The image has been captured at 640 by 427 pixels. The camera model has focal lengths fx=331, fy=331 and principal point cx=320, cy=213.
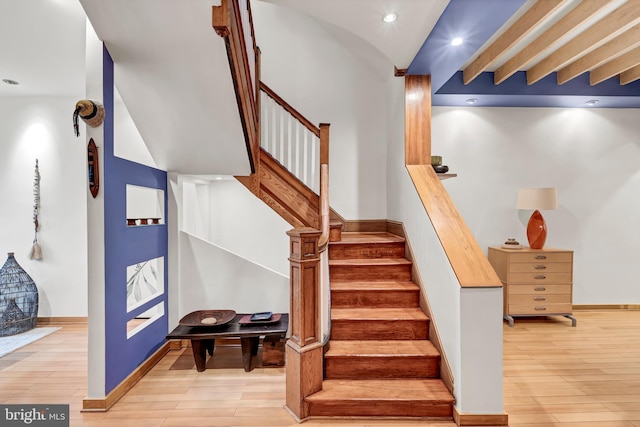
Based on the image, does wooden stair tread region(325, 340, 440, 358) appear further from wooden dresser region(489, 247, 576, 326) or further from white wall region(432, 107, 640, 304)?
white wall region(432, 107, 640, 304)

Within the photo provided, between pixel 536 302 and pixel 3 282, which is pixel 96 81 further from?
pixel 536 302

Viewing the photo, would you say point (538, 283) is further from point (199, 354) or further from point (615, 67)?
point (199, 354)

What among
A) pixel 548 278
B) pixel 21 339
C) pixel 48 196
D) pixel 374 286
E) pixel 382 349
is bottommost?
pixel 21 339

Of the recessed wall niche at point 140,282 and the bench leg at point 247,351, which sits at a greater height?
the recessed wall niche at point 140,282

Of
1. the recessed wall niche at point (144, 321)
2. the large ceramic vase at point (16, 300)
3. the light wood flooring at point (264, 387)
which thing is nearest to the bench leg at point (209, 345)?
the light wood flooring at point (264, 387)

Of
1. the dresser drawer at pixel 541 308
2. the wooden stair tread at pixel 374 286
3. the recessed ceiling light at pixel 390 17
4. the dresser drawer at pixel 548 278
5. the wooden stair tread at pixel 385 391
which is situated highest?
the recessed ceiling light at pixel 390 17

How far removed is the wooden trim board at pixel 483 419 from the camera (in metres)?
2.11

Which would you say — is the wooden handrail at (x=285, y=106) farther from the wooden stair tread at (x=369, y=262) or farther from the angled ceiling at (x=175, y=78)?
the wooden stair tread at (x=369, y=262)

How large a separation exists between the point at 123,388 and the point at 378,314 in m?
2.09

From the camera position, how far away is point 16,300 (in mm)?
3801

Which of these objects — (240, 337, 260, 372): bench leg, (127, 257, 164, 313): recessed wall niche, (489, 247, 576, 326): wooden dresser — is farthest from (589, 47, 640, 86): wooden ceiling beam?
(127, 257, 164, 313): recessed wall niche

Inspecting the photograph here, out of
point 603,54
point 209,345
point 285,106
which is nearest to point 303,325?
point 209,345

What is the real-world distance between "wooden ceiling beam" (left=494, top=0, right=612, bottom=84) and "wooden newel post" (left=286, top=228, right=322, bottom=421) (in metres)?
2.77

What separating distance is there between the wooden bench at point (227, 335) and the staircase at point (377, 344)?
601 millimetres
